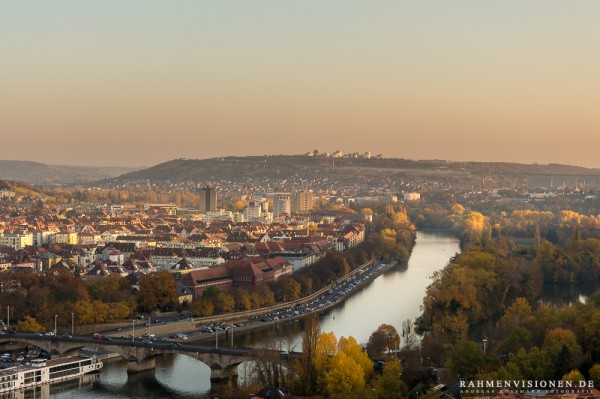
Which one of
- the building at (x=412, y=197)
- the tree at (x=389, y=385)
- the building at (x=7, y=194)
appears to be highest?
the tree at (x=389, y=385)

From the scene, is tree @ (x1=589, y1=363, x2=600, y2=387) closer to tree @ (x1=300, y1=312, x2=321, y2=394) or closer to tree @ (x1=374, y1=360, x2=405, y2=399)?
tree @ (x1=374, y1=360, x2=405, y2=399)

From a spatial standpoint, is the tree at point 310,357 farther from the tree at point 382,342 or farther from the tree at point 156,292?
the tree at point 156,292

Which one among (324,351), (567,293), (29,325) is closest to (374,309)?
(567,293)

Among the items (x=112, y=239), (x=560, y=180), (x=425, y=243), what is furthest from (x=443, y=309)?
(x=560, y=180)

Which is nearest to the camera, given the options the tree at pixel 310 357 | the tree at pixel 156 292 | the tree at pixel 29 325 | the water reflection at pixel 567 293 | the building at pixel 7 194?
the tree at pixel 310 357

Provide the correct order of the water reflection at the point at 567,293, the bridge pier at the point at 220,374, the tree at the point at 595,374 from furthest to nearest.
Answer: the water reflection at the point at 567,293
the bridge pier at the point at 220,374
the tree at the point at 595,374

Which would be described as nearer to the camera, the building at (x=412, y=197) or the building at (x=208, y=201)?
the building at (x=208, y=201)

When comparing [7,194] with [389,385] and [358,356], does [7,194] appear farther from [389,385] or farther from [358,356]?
[389,385]

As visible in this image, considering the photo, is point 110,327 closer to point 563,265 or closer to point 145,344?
point 145,344

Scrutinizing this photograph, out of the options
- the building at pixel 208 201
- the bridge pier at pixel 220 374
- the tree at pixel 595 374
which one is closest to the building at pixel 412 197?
the building at pixel 208 201
